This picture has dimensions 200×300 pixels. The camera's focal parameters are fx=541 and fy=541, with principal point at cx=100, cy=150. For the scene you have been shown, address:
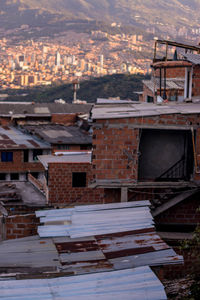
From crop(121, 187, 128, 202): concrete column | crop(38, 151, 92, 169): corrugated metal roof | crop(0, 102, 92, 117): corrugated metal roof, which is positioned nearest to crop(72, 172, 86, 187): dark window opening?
crop(38, 151, 92, 169): corrugated metal roof

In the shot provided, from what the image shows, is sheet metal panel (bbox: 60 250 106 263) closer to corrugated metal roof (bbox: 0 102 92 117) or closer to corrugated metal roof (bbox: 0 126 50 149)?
corrugated metal roof (bbox: 0 126 50 149)

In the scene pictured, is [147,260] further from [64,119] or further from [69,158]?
[64,119]

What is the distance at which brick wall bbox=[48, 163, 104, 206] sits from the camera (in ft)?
68.3

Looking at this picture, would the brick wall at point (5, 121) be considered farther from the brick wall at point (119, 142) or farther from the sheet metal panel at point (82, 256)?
the sheet metal panel at point (82, 256)

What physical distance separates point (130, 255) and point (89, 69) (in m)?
186

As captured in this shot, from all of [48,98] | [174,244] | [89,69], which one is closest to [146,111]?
[174,244]

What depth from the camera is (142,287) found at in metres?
7.06

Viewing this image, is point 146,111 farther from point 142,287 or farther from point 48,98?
point 48,98

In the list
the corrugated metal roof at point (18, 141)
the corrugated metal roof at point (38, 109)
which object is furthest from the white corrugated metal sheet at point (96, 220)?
the corrugated metal roof at point (38, 109)

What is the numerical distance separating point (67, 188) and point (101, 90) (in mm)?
65160

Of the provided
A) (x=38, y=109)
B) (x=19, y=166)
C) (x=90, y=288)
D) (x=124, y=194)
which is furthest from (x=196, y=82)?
(x=38, y=109)

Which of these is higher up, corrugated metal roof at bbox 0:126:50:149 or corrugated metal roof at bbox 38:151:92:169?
corrugated metal roof at bbox 38:151:92:169

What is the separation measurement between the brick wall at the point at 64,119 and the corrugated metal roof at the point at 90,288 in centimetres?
4262

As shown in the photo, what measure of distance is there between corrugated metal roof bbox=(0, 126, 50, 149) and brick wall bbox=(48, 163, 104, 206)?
14.2 meters
